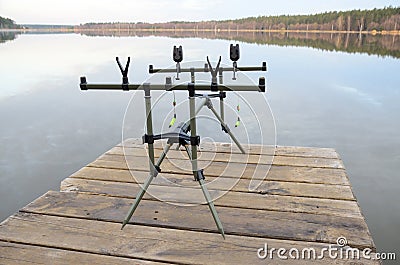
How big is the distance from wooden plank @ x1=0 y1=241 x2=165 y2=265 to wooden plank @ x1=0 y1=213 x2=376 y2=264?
0.11 feet

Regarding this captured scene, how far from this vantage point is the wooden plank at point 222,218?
1818mm

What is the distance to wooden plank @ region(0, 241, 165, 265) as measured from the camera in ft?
5.35

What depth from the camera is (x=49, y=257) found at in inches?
65.7

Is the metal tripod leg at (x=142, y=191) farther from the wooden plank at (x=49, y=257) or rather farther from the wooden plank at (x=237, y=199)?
the wooden plank at (x=237, y=199)

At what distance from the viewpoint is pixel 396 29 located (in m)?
45.4

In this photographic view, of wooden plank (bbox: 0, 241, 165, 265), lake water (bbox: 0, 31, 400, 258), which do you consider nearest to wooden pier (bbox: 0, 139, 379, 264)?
wooden plank (bbox: 0, 241, 165, 265)

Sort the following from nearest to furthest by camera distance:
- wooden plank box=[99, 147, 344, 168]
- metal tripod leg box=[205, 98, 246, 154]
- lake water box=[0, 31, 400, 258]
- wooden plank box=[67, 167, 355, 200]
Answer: wooden plank box=[67, 167, 355, 200], metal tripod leg box=[205, 98, 246, 154], wooden plank box=[99, 147, 344, 168], lake water box=[0, 31, 400, 258]

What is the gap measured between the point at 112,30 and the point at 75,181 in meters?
88.2

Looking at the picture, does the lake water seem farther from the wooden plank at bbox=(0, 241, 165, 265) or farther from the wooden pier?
the wooden plank at bbox=(0, 241, 165, 265)

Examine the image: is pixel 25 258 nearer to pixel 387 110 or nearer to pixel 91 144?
pixel 91 144

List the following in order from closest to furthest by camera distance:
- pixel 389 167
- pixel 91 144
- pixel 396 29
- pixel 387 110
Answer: pixel 389 167
pixel 91 144
pixel 387 110
pixel 396 29

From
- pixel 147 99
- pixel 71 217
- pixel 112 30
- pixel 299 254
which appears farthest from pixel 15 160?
pixel 112 30

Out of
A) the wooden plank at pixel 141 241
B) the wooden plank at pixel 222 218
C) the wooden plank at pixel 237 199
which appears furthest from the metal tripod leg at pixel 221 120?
the wooden plank at pixel 141 241

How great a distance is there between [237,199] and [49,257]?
108cm
